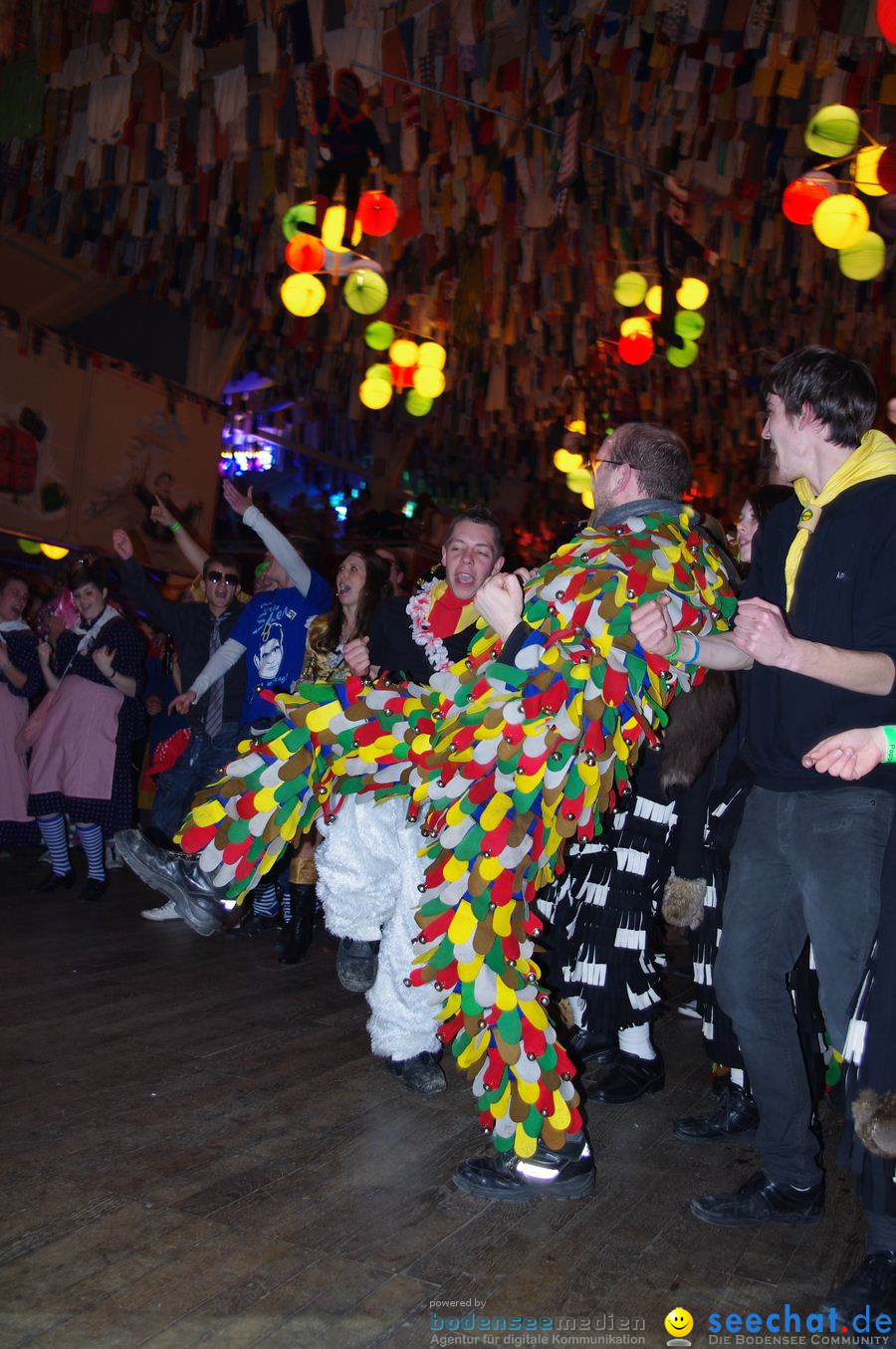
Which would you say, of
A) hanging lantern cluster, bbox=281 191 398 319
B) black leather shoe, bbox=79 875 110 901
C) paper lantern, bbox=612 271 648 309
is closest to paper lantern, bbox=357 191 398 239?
hanging lantern cluster, bbox=281 191 398 319

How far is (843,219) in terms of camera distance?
453 centimetres

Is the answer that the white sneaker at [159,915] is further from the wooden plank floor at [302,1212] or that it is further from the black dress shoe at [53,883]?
the wooden plank floor at [302,1212]

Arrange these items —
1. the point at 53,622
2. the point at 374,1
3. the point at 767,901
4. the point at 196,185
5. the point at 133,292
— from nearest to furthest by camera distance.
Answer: the point at 767,901 < the point at 374,1 < the point at 53,622 < the point at 196,185 < the point at 133,292

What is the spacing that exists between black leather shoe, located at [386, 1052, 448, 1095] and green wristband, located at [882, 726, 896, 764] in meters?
1.47

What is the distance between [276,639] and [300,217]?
3098 millimetres

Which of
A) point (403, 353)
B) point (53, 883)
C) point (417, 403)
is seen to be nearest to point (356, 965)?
point (53, 883)

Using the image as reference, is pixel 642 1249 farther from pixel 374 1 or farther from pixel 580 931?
pixel 374 1

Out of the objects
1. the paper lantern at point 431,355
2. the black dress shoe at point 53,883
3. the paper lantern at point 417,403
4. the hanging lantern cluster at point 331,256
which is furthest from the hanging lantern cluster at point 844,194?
the black dress shoe at point 53,883

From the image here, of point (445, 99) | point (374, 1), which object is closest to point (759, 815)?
point (374, 1)

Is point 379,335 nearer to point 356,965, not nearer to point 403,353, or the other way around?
point 403,353

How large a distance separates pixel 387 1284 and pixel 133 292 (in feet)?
35.6

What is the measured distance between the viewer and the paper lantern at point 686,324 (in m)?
7.10

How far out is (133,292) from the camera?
10.9 m

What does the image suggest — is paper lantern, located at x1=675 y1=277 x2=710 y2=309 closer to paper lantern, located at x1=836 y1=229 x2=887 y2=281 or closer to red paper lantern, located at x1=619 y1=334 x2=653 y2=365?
red paper lantern, located at x1=619 y1=334 x2=653 y2=365
